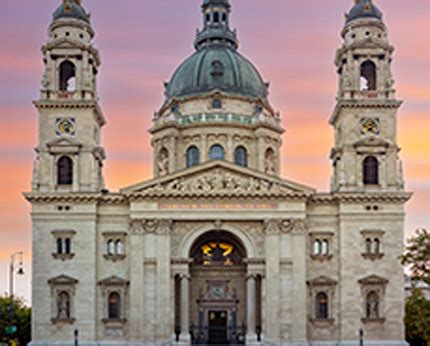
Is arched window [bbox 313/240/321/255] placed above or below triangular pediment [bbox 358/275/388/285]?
above

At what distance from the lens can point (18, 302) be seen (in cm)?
9150

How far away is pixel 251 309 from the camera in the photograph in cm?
6800

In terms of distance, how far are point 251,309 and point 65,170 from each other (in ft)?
59.7

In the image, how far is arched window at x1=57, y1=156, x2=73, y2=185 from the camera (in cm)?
6938

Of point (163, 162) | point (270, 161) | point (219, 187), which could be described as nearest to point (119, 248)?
point (219, 187)

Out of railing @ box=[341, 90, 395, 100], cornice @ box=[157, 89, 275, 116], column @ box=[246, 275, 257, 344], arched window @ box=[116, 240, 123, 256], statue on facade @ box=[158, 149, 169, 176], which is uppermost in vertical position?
cornice @ box=[157, 89, 275, 116]

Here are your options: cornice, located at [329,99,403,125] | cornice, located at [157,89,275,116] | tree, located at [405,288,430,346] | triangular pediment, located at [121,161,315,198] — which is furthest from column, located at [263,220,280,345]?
cornice, located at [157,89,275,116]

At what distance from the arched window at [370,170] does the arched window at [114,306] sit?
21472mm

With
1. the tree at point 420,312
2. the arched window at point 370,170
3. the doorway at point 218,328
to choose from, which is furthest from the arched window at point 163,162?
the tree at point 420,312

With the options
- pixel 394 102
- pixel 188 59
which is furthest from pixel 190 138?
pixel 394 102

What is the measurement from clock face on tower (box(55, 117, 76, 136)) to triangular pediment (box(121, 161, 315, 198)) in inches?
250

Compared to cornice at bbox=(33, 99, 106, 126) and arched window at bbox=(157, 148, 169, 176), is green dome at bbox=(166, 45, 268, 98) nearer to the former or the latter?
arched window at bbox=(157, 148, 169, 176)

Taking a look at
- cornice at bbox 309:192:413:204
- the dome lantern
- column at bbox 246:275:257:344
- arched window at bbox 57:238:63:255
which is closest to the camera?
column at bbox 246:275:257:344

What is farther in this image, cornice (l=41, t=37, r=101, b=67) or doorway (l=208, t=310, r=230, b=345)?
doorway (l=208, t=310, r=230, b=345)
